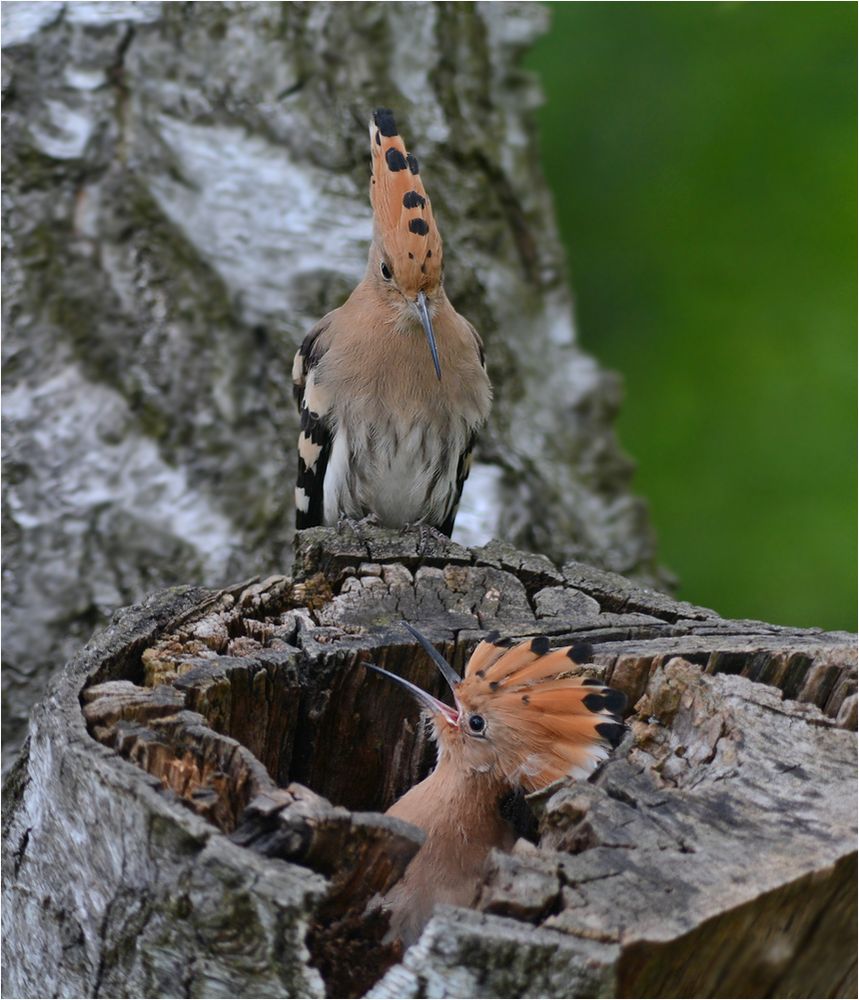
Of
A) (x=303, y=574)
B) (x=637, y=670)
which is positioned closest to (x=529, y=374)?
(x=303, y=574)

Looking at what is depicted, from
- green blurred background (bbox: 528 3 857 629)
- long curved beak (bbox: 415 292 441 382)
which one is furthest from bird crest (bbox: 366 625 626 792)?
green blurred background (bbox: 528 3 857 629)

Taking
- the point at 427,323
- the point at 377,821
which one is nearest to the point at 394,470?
the point at 427,323

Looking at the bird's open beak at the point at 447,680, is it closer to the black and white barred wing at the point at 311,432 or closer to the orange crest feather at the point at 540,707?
the orange crest feather at the point at 540,707

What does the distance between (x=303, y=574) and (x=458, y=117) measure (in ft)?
8.72

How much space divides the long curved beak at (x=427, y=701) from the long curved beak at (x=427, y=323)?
4.83 ft

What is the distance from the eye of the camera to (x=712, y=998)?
1.84m

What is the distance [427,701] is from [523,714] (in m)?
0.20

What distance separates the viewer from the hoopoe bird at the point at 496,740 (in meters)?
2.38

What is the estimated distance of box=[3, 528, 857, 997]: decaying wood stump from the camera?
5.87ft

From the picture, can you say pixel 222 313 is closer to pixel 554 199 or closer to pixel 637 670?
pixel 554 199

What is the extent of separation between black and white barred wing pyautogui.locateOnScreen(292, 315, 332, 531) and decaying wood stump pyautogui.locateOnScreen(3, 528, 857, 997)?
1407 mm

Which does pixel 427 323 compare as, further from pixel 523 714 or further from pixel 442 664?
pixel 523 714

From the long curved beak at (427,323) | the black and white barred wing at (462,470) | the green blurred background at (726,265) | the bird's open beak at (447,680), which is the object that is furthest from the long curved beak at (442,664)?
the green blurred background at (726,265)

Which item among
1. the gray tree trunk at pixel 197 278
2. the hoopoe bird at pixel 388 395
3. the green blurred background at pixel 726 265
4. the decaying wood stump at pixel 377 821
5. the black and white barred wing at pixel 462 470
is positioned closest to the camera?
the decaying wood stump at pixel 377 821
